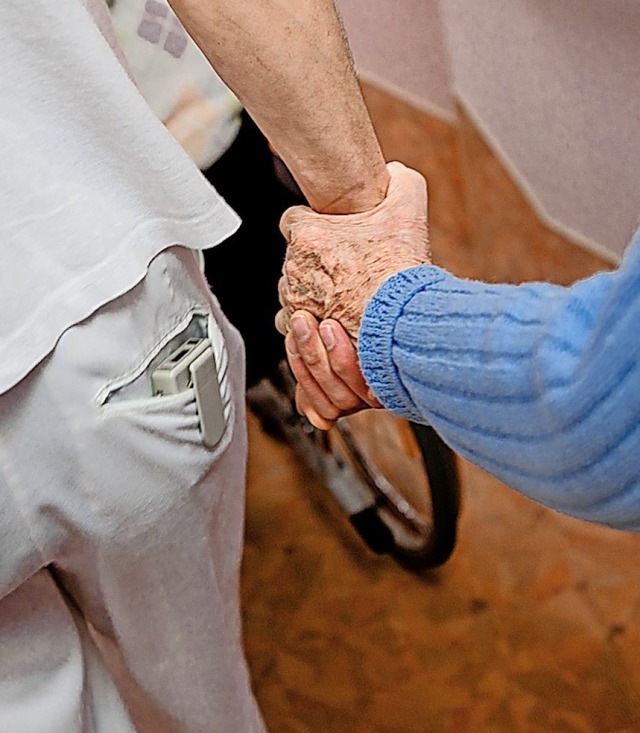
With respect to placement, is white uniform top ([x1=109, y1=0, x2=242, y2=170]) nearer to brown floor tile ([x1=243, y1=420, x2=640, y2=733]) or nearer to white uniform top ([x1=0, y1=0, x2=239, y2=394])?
white uniform top ([x1=0, y1=0, x2=239, y2=394])

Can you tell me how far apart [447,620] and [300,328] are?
0.77 meters

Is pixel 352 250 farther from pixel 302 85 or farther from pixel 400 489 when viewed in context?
pixel 400 489

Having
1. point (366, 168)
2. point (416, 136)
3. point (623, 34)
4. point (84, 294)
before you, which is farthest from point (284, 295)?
point (416, 136)

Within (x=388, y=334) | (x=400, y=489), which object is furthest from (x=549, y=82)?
(x=388, y=334)

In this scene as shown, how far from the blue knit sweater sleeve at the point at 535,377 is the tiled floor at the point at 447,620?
83cm

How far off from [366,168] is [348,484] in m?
0.79

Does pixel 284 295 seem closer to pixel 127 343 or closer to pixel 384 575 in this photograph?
pixel 127 343

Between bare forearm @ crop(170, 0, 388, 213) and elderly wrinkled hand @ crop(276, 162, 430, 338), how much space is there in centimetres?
2

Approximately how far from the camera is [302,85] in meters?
0.71

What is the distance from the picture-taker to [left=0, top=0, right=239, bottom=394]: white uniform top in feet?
1.61

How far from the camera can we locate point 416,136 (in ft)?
6.75

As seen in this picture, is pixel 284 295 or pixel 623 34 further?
pixel 623 34

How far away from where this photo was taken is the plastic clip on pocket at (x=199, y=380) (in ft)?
1.86

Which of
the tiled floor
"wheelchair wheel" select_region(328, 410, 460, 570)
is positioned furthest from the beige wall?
"wheelchair wheel" select_region(328, 410, 460, 570)
